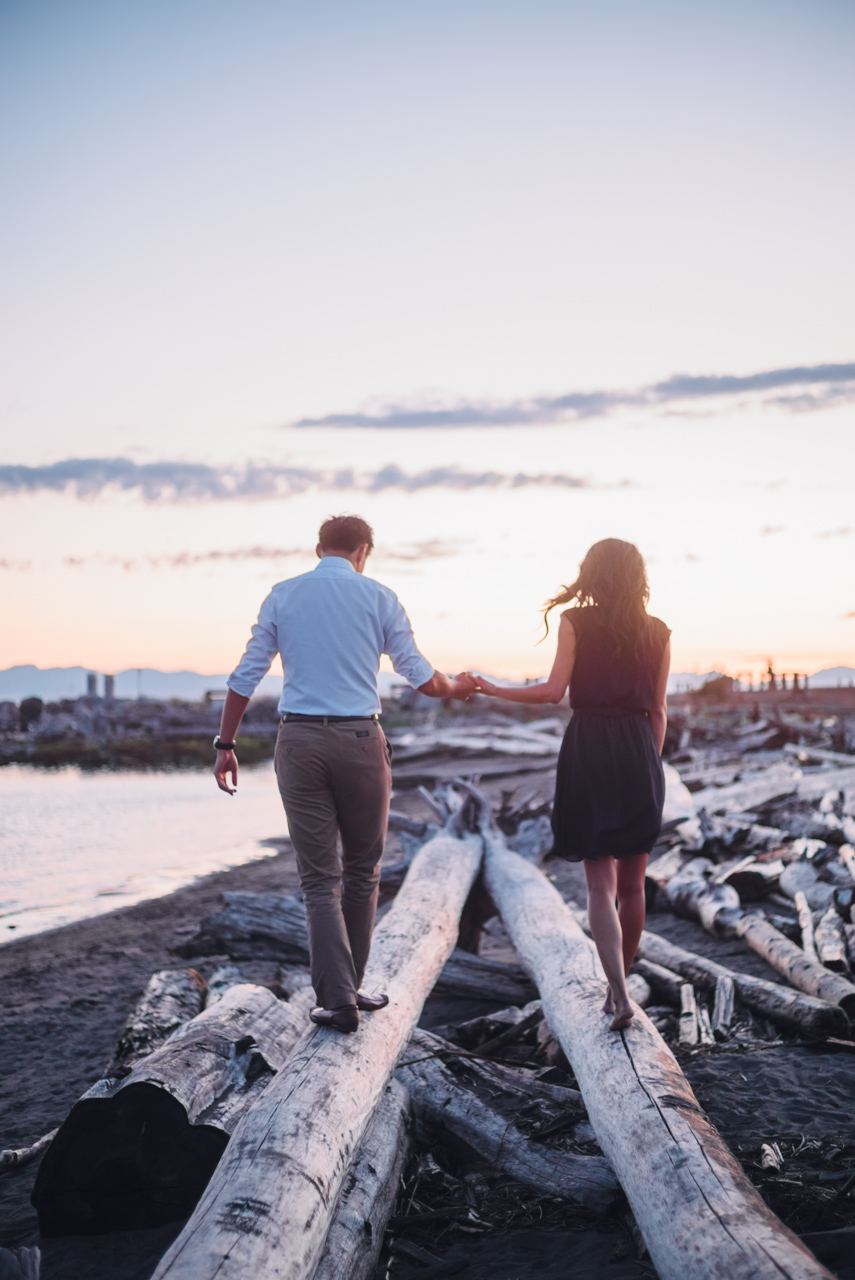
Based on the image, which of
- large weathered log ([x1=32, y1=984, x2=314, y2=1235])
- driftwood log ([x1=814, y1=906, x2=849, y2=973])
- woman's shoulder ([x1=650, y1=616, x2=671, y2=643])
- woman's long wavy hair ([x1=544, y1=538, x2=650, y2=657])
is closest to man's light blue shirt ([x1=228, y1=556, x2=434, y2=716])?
woman's long wavy hair ([x1=544, y1=538, x2=650, y2=657])

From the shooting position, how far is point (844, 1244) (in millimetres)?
2744

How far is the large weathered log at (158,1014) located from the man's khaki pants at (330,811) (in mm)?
1095

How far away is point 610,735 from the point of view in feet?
13.9

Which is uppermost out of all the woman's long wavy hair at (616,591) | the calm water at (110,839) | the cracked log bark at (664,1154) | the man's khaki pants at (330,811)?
the woman's long wavy hair at (616,591)

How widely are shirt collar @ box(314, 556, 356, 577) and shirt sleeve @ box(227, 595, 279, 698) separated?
30 centimetres

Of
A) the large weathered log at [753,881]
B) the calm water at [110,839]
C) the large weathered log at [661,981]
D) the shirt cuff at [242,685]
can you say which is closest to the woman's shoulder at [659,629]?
the shirt cuff at [242,685]

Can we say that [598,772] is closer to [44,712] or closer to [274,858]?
[274,858]

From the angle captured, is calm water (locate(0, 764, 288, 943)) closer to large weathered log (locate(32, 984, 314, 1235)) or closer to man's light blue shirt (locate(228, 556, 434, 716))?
large weathered log (locate(32, 984, 314, 1235))

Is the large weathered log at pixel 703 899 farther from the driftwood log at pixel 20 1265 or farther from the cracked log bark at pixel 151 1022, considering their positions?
the driftwood log at pixel 20 1265

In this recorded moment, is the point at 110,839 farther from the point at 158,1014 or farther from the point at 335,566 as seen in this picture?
the point at 335,566

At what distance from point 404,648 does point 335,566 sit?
570 millimetres

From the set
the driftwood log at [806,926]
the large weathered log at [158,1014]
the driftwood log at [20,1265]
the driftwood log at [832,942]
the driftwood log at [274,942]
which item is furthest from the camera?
the driftwood log at [274,942]

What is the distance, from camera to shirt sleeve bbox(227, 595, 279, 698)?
14.2 ft

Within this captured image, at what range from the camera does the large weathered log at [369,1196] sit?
3018 millimetres
